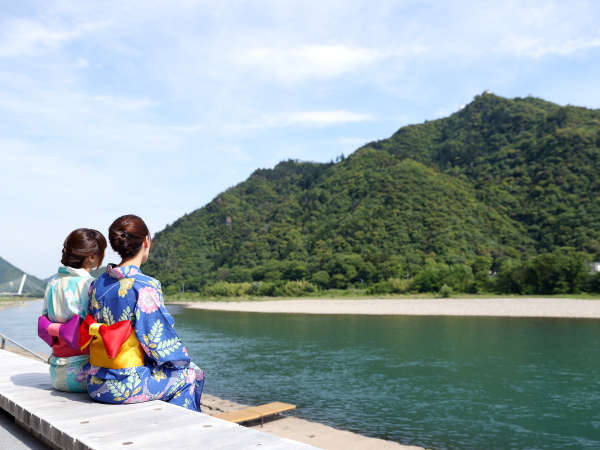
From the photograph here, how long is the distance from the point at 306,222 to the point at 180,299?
33.4 metres

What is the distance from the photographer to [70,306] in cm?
→ 380

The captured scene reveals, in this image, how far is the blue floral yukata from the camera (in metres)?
3.30

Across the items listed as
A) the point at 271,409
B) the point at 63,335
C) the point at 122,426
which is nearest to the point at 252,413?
the point at 271,409

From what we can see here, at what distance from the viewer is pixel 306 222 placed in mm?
108375

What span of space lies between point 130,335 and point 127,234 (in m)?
0.67

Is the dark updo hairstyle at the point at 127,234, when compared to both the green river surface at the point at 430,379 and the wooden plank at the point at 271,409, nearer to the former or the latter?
the wooden plank at the point at 271,409

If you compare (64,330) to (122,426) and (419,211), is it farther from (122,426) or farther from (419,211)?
(419,211)

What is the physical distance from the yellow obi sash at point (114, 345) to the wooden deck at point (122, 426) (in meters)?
0.29

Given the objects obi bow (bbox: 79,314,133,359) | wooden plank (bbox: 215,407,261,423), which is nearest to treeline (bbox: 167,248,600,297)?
wooden plank (bbox: 215,407,261,423)

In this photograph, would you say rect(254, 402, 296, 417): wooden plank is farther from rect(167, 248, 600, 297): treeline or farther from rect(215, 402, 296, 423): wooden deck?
rect(167, 248, 600, 297): treeline

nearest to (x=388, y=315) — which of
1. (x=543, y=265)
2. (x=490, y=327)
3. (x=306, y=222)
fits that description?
(x=490, y=327)

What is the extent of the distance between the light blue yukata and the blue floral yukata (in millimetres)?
304

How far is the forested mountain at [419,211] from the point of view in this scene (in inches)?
3073

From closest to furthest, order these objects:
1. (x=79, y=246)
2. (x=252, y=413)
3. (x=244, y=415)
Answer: (x=79, y=246) < (x=244, y=415) < (x=252, y=413)
